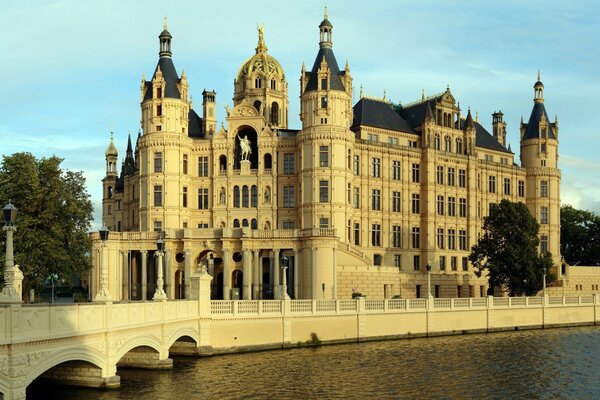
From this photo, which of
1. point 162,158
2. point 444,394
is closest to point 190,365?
point 444,394

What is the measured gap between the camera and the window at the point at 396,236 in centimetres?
9500

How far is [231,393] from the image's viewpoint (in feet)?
123

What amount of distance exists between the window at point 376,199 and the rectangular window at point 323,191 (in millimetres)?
10439

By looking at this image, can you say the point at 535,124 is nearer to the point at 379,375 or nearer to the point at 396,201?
the point at 396,201

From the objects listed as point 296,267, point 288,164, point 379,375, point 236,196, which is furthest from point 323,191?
point 379,375

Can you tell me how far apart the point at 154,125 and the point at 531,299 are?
43261mm

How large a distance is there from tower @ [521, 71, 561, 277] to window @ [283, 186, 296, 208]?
37430mm

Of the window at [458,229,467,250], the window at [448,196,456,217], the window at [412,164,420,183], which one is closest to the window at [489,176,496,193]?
the window at [448,196,456,217]

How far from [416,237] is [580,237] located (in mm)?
36736

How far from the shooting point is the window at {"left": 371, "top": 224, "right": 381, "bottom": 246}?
3661 inches

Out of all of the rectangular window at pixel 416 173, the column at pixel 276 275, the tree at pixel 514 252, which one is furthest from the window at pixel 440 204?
the column at pixel 276 275

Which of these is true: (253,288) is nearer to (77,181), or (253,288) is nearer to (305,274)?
(305,274)

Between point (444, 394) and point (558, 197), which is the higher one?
point (558, 197)

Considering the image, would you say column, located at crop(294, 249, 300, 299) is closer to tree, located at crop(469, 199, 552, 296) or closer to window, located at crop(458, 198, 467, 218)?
tree, located at crop(469, 199, 552, 296)
